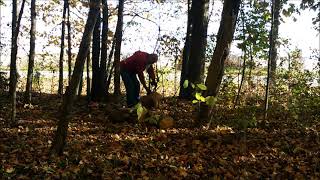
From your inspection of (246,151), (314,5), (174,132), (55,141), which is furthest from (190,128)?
(314,5)

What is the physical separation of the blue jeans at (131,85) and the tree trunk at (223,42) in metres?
2.19

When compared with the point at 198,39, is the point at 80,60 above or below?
below

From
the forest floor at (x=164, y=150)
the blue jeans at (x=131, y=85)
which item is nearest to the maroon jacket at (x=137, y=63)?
the blue jeans at (x=131, y=85)

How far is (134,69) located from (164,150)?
9.82 feet

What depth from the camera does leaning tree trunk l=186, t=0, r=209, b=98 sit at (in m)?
11.2

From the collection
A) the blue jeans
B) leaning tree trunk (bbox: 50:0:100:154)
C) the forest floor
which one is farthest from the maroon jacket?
leaning tree trunk (bbox: 50:0:100:154)

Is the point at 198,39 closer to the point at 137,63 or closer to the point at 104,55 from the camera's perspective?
the point at 137,63

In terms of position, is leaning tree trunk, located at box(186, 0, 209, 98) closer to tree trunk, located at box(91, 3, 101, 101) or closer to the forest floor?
the forest floor

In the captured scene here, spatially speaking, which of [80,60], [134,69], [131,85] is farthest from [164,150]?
[134,69]

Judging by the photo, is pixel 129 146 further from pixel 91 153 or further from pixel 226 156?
pixel 226 156

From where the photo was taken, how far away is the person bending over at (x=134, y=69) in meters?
9.09

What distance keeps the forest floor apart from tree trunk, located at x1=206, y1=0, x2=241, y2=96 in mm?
1036

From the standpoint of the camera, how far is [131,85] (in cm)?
929

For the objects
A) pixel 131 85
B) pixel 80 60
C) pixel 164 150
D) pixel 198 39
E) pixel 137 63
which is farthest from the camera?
pixel 198 39
